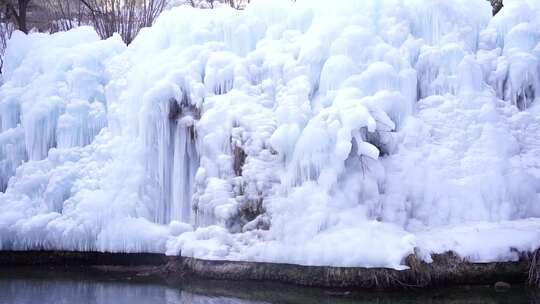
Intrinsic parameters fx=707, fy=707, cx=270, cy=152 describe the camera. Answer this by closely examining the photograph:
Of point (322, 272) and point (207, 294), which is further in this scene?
point (322, 272)

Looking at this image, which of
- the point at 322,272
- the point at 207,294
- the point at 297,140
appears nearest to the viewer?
the point at 207,294

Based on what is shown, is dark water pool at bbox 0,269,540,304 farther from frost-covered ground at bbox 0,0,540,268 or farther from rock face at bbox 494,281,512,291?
frost-covered ground at bbox 0,0,540,268

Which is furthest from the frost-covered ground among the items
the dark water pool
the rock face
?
the dark water pool

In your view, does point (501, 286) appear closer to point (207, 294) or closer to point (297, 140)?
point (297, 140)

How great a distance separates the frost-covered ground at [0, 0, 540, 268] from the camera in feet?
31.0

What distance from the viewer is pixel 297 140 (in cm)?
991

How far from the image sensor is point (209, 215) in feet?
33.3

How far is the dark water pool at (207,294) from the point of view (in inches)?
327

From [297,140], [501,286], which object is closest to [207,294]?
[297,140]

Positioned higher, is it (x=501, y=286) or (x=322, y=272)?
(x=322, y=272)

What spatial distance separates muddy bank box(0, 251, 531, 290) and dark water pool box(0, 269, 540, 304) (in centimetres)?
14

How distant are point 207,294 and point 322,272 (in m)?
1.49

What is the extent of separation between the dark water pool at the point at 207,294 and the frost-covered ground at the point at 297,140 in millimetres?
445

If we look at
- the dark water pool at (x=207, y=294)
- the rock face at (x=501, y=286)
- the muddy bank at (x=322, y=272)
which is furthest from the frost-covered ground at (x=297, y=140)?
the dark water pool at (x=207, y=294)
